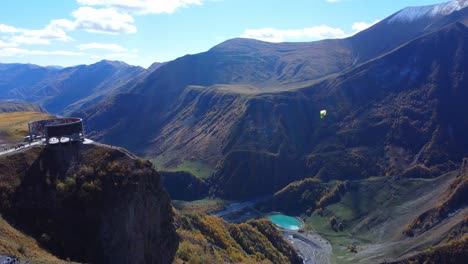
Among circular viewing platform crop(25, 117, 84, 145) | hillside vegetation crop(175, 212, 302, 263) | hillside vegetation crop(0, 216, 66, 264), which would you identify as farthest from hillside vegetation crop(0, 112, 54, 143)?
hillside vegetation crop(0, 216, 66, 264)

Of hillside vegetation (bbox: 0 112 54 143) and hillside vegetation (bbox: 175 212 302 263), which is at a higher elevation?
hillside vegetation (bbox: 0 112 54 143)

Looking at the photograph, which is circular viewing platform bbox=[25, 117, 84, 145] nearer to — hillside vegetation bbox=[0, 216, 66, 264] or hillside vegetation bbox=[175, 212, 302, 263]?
hillside vegetation bbox=[0, 216, 66, 264]

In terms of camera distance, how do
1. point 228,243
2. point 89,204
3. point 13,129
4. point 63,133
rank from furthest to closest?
point 228,243
point 13,129
point 63,133
point 89,204

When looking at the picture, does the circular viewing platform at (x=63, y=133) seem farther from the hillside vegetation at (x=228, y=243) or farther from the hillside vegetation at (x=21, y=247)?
the hillside vegetation at (x=228, y=243)

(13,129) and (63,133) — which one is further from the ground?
(63,133)

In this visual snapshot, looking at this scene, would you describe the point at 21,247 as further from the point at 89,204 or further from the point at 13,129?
the point at 13,129

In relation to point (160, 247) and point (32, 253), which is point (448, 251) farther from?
point (32, 253)

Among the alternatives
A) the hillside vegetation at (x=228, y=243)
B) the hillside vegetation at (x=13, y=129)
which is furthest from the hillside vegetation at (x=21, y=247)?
the hillside vegetation at (x=13, y=129)

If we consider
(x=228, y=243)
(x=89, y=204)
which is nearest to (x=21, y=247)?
(x=89, y=204)
